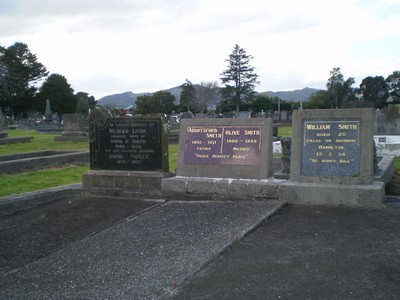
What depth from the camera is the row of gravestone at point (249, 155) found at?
20.5ft

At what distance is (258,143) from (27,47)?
92.4 meters

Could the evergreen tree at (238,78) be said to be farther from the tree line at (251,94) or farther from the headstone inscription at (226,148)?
the headstone inscription at (226,148)

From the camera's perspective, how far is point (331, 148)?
6.48m

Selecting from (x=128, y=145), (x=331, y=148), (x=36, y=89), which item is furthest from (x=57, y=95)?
(x=331, y=148)

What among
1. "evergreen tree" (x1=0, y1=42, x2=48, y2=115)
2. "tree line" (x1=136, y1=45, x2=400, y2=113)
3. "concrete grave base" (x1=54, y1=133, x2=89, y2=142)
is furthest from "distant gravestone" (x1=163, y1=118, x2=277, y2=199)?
"evergreen tree" (x1=0, y1=42, x2=48, y2=115)

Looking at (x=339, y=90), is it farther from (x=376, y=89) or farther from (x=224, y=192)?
(x=224, y=192)

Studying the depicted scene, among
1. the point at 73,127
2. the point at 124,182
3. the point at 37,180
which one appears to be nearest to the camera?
the point at 124,182

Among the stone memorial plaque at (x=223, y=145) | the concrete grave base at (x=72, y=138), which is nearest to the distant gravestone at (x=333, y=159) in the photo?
the stone memorial plaque at (x=223, y=145)

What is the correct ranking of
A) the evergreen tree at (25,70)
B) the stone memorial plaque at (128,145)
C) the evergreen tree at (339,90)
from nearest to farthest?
the stone memorial plaque at (128,145)
the evergreen tree at (339,90)
the evergreen tree at (25,70)

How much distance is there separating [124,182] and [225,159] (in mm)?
2008

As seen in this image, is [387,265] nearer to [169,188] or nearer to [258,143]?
[258,143]

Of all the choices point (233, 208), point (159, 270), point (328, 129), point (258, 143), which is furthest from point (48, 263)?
point (328, 129)

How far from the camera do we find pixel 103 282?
12.4ft

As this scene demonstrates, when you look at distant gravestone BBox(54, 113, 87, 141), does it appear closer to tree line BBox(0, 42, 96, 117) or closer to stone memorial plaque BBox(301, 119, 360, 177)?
stone memorial plaque BBox(301, 119, 360, 177)
